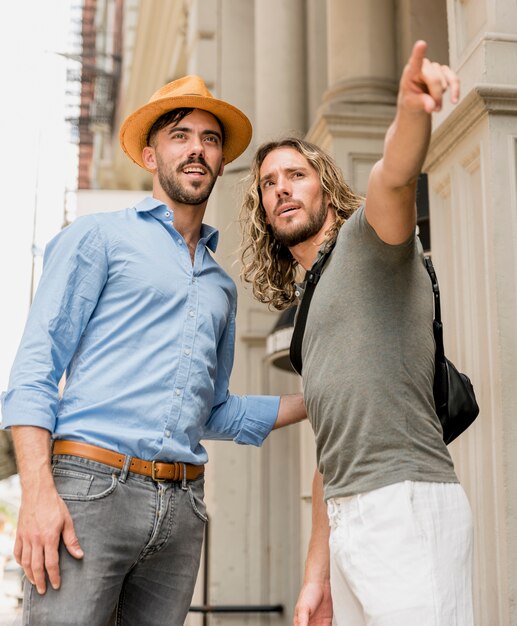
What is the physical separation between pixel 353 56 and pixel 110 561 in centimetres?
549

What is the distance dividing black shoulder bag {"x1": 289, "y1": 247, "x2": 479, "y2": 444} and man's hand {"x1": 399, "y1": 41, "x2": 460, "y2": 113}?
603 mm

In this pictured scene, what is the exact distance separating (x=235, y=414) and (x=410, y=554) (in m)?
1.11

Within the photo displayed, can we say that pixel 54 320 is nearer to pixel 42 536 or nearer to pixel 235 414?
pixel 42 536

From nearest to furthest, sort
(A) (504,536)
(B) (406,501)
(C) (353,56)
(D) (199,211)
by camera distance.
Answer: (B) (406,501) → (D) (199,211) → (A) (504,536) → (C) (353,56)

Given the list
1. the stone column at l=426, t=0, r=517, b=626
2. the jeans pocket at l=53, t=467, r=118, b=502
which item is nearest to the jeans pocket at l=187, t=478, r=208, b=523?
the jeans pocket at l=53, t=467, r=118, b=502

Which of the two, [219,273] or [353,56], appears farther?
[353,56]

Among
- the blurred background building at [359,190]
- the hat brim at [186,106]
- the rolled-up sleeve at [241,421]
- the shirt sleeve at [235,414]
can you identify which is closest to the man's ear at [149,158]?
the hat brim at [186,106]

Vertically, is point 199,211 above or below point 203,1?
below

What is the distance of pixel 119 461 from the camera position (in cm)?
263

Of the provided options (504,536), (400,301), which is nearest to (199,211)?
(400,301)

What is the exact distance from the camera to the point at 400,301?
230 centimetres

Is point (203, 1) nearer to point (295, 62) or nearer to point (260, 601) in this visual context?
point (295, 62)

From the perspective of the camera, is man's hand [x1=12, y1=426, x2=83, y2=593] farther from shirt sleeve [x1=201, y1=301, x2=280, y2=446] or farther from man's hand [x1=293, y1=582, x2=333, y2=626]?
shirt sleeve [x1=201, y1=301, x2=280, y2=446]

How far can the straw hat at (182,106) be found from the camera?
10.3 feet
